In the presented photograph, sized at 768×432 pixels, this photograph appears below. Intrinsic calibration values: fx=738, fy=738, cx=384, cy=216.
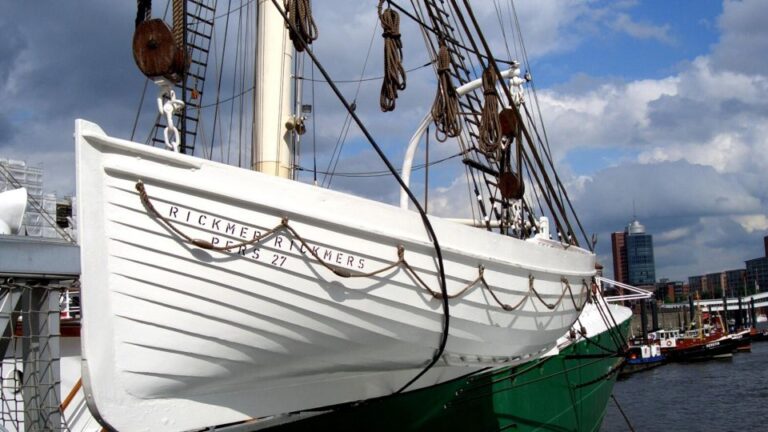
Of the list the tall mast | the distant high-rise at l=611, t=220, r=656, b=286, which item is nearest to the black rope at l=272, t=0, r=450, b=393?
the tall mast

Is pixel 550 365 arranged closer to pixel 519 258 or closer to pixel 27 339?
pixel 519 258

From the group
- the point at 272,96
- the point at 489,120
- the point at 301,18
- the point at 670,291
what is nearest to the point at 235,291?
the point at 301,18

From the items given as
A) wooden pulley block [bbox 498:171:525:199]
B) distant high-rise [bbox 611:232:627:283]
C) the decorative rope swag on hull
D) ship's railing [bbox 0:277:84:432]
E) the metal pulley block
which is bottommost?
ship's railing [bbox 0:277:84:432]

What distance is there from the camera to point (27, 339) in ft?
17.4

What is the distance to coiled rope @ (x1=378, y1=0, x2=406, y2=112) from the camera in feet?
23.3

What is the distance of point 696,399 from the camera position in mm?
30734

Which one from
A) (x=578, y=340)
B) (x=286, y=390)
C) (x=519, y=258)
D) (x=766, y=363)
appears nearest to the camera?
(x=286, y=390)

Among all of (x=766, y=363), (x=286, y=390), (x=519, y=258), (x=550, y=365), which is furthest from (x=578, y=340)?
(x=766, y=363)

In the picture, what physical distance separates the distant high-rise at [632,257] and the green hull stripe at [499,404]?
6838 inches

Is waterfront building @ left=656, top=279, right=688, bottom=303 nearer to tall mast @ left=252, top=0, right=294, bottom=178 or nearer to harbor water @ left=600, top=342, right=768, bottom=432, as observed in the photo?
harbor water @ left=600, top=342, right=768, bottom=432

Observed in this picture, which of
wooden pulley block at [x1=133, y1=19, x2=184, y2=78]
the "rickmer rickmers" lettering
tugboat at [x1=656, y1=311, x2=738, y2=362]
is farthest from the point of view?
tugboat at [x1=656, y1=311, x2=738, y2=362]

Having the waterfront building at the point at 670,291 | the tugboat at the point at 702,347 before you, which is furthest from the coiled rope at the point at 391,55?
the waterfront building at the point at 670,291

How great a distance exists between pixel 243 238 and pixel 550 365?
7791mm

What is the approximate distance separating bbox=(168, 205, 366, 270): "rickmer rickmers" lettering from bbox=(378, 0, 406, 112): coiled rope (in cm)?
230
